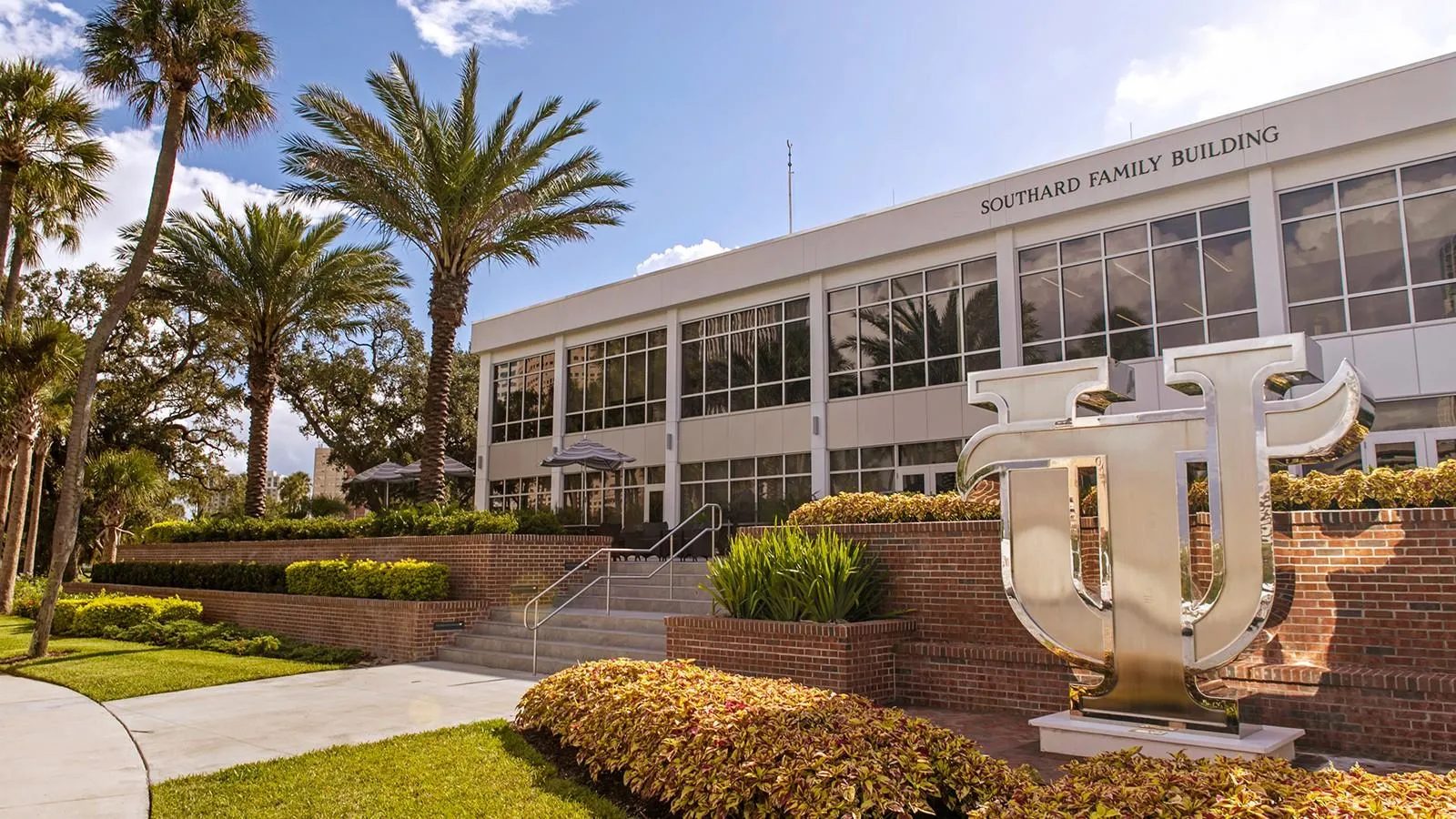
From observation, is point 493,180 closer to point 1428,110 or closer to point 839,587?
point 839,587

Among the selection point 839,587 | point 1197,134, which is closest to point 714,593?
point 839,587

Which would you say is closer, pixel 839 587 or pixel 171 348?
pixel 839 587

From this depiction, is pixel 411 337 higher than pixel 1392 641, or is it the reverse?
pixel 411 337

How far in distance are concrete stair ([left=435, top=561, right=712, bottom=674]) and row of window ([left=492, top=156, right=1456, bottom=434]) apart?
854 cm

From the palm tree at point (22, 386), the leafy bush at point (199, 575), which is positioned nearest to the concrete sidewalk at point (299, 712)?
the leafy bush at point (199, 575)

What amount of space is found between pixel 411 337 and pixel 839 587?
117 ft

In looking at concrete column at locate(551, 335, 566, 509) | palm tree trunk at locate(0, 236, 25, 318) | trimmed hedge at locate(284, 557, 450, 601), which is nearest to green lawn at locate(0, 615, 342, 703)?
trimmed hedge at locate(284, 557, 450, 601)

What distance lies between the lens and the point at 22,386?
2352cm

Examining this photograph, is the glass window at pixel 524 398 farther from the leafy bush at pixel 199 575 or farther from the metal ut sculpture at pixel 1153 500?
the metal ut sculpture at pixel 1153 500

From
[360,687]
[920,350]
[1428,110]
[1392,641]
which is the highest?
[1428,110]

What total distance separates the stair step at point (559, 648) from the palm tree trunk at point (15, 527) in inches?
635

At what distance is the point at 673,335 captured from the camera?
1097 inches

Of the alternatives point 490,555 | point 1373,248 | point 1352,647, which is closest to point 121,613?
point 490,555

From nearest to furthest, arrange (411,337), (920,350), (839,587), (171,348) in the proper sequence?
(839,587)
(920,350)
(171,348)
(411,337)
